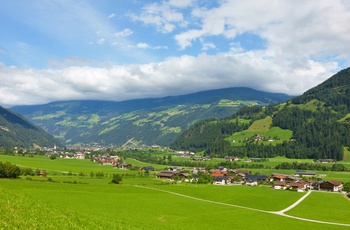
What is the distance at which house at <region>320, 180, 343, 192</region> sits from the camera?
475 feet

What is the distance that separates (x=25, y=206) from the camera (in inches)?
1324

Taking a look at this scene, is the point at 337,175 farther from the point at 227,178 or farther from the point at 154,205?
the point at 154,205

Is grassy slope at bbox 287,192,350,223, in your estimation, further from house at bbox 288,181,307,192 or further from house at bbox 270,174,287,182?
house at bbox 270,174,287,182

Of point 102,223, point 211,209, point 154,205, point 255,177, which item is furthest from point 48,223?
point 255,177

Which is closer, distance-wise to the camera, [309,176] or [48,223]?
[48,223]

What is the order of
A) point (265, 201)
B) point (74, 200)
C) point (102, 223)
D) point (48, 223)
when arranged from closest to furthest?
point (48, 223) < point (102, 223) < point (74, 200) < point (265, 201)

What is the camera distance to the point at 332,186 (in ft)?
480

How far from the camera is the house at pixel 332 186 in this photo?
144750 millimetres

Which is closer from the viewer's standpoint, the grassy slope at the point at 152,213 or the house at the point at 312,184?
the grassy slope at the point at 152,213

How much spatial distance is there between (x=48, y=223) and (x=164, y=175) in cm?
14076

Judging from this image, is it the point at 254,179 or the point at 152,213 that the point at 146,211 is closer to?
the point at 152,213

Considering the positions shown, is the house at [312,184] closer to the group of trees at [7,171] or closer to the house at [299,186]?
the house at [299,186]

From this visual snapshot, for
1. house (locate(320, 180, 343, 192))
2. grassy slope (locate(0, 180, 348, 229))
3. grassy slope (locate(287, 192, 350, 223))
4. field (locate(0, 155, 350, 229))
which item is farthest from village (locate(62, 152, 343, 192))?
grassy slope (locate(0, 180, 348, 229))

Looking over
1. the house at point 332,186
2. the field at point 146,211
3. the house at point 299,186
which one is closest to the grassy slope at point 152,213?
the field at point 146,211
